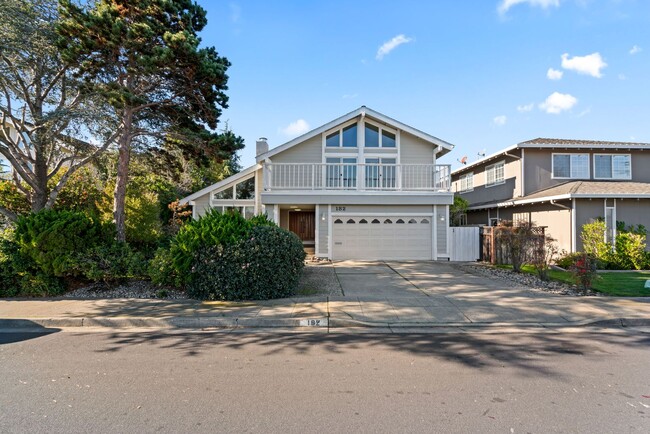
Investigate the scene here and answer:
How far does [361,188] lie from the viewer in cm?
1563

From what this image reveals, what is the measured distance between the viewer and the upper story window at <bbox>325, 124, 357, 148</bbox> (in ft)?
55.7

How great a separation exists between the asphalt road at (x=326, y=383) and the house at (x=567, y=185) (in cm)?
1015

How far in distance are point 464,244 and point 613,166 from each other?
29.8 ft

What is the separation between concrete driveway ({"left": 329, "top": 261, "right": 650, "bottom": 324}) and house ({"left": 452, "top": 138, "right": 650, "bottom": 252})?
6768mm

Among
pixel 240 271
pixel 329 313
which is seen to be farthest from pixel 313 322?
pixel 240 271

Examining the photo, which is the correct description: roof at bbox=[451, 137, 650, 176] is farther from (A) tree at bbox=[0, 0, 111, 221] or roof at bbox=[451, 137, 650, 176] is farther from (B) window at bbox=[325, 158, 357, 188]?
(A) tree at bbox=[0, 0, 111, 221]

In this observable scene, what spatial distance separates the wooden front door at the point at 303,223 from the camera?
19984 mm

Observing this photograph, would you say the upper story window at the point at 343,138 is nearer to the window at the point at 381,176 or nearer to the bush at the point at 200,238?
the window at the point at 381,176

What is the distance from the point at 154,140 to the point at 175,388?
1049 centimetres

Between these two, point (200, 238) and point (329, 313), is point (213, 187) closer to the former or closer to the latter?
point (200, 238)

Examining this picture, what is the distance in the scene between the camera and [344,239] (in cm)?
A: 1576

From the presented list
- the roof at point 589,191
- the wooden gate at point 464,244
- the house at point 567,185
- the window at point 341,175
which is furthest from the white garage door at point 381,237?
the roof at point 589,191

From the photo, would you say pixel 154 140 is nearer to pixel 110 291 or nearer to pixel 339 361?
pixel 110 291

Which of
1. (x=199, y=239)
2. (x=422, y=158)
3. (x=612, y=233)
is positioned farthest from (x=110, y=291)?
(x=612, y=233)
